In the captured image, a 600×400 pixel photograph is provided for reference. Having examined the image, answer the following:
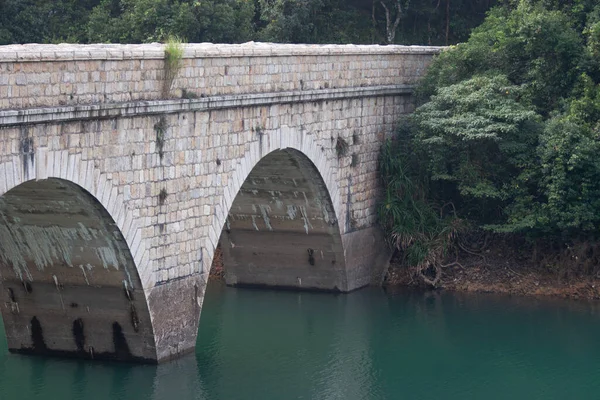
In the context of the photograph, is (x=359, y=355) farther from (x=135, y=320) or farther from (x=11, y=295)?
(x=11, y=295)

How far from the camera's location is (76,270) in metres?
16.1

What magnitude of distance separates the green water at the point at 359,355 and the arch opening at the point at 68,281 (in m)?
0.35

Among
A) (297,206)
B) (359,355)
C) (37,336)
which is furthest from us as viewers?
(297,206)

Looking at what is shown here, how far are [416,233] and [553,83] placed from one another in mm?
3890

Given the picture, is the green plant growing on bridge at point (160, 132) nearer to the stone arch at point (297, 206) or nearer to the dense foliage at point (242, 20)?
the stone arch at point (297, 206)

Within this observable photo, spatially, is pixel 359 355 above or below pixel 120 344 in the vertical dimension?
below

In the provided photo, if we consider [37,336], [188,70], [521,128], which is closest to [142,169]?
[188,70]

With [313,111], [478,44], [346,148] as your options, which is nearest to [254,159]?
[313,111]

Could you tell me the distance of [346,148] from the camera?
21.2 meters

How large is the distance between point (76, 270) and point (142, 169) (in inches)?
71.2

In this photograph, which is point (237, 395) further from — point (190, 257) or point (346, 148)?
point (346, 148)

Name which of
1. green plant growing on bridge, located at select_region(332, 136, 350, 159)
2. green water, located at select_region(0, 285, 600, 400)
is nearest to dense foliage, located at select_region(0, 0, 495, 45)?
green plant growing on bridge, located at select_region(332, 136, 350, 159)

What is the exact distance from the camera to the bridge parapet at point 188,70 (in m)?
13.5

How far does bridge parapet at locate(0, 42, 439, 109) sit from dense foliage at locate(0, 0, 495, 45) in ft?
20.8
